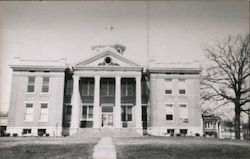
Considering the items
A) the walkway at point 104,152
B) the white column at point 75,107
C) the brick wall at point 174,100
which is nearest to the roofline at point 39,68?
the white column at point 75,107

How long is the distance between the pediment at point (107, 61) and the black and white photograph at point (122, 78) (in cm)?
9

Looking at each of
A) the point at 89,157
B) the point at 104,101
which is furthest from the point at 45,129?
the point at 89,157

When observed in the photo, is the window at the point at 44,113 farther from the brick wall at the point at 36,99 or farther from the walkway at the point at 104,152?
the walkway at the point at 104,152

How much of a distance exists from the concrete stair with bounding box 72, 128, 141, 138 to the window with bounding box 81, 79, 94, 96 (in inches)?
144

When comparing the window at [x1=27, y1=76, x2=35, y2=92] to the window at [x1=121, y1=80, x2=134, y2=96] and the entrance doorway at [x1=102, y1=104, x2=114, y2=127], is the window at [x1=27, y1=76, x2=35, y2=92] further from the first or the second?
the window at [x1=121, y1=80, x2=134, y2=96]

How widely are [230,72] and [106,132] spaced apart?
34.0 feet

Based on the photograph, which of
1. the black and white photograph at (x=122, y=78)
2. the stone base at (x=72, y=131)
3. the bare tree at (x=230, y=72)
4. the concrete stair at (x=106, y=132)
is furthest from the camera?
the stone base at (x=72, y=131)

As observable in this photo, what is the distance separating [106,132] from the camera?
1021 inches

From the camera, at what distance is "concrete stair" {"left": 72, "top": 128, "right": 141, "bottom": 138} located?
25.5 m

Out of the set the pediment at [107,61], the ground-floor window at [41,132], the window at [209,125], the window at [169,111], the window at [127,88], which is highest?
the pediment at [107,61]

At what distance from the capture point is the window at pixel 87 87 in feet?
96.9

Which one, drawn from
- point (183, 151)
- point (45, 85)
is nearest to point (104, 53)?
point (45, 85)

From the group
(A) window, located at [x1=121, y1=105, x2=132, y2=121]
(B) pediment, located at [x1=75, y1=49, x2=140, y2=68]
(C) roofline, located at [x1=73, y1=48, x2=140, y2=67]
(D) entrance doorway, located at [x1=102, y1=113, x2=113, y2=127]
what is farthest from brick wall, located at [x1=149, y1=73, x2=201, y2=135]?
(D) entrance doorway, located at [x1=102, y1=113, x2=113, y2=127]

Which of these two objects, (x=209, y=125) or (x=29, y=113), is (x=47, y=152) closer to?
(x=29, y=113)
